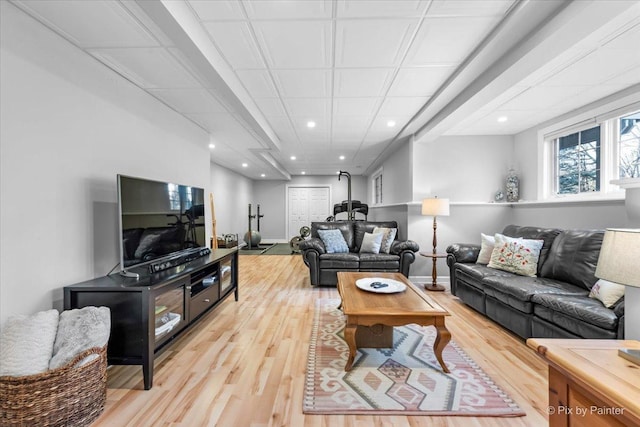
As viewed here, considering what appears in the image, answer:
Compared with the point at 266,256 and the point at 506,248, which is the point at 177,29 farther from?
the point at 266,256

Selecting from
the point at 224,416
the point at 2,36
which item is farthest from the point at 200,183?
the point at 224,416

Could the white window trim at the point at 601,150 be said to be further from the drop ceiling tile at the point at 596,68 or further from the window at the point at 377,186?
the window at the point at 377,186

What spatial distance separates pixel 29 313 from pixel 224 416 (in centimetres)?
137

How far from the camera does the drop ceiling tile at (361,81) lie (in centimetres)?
248

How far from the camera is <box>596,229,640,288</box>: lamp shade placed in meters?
0.99

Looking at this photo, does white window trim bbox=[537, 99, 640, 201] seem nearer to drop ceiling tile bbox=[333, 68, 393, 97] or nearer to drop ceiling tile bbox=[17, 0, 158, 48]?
drop ceiling tile bbox=[333, 68, 393, 97]

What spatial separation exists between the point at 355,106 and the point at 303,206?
6.70m

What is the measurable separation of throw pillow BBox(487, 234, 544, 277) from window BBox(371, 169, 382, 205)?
4.33m

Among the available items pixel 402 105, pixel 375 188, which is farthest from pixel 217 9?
pixel 375 188

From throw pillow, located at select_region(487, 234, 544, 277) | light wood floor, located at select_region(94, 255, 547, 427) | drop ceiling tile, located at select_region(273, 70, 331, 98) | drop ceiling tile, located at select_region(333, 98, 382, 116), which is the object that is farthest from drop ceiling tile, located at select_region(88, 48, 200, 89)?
throw pillow, located at select_region(487, 234, 544, 277)

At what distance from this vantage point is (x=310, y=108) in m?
3.39

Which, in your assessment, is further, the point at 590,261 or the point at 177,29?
the point at 590,261

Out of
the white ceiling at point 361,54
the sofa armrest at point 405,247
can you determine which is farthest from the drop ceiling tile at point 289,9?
the sofa armrest at point 405,247

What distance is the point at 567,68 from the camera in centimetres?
240
